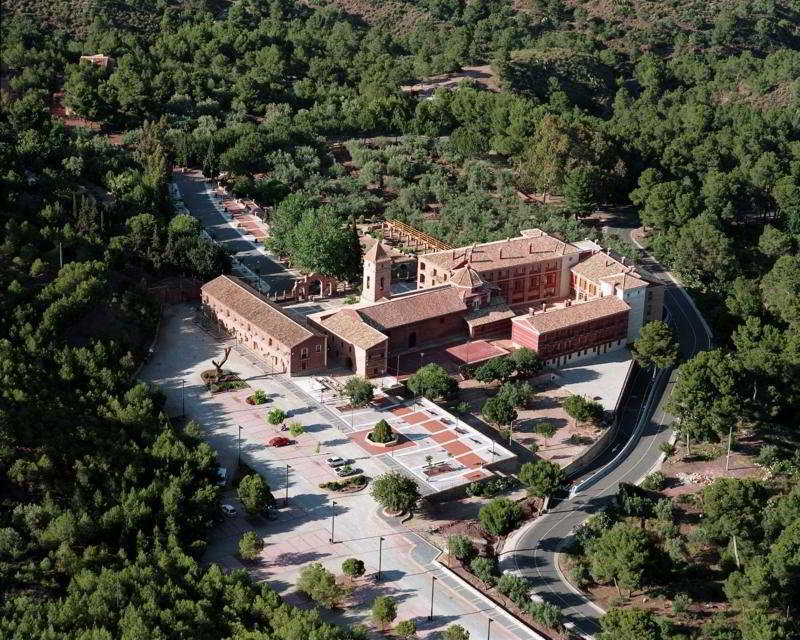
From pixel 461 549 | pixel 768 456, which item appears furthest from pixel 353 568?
pixel 768 456

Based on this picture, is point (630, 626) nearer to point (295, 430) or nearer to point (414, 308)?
point (295, 430)

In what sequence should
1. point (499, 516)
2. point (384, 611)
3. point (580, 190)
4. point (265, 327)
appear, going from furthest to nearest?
point (580, 190), point (265, 327), point (499, 516), point (384, 611)

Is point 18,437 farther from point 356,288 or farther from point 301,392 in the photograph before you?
point 356,288

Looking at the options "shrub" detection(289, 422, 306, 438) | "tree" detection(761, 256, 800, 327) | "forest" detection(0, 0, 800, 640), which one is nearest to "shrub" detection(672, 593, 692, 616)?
"forest" detection(0, 0, 800, 640)

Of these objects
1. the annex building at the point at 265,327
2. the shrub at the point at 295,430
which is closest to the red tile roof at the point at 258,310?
the annex building at the point at 265,327

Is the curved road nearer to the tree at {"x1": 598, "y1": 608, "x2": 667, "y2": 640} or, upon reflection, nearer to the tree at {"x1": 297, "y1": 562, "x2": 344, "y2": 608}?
the tree at {"x1": 598, "y1": 608, "x2": 667, "y2": 640}

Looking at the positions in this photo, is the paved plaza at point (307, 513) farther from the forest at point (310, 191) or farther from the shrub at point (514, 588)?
the forest at point (310, 191)
